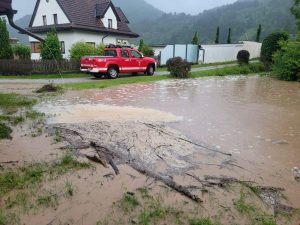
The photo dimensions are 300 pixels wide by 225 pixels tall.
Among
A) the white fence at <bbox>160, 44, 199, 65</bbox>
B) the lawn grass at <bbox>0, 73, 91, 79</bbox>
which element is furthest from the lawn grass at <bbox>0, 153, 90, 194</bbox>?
the white fence at <bbox>160, 44, 199, 65</bbox>

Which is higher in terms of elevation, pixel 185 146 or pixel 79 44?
pixel 79 44

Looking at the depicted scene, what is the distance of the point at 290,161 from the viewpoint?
5203 mm

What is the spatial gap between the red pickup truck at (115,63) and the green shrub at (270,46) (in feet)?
33.4

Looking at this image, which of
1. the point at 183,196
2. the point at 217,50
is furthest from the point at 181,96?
the point at 217,50

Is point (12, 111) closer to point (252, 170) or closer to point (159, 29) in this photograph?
point (252, 170)

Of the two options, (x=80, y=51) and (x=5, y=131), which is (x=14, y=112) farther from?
(x=80, y=51)

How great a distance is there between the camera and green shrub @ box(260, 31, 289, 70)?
76.9 feet

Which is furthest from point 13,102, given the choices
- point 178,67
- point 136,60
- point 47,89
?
point 178,67

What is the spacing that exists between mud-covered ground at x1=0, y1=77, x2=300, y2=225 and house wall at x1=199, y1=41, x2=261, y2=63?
84.9 ft

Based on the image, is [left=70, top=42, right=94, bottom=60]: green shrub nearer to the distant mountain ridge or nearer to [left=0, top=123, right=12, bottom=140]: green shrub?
[left=0, top=123, right=12, bottom=140]: green shrub

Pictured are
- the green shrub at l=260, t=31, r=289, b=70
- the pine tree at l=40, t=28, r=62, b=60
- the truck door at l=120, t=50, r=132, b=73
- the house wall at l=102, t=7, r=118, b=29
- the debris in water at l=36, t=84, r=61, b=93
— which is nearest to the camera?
the debris in water at l=36, t=84, r=61, b=93

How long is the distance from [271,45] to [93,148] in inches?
866

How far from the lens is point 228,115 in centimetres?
863

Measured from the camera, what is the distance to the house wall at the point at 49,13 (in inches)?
1074
